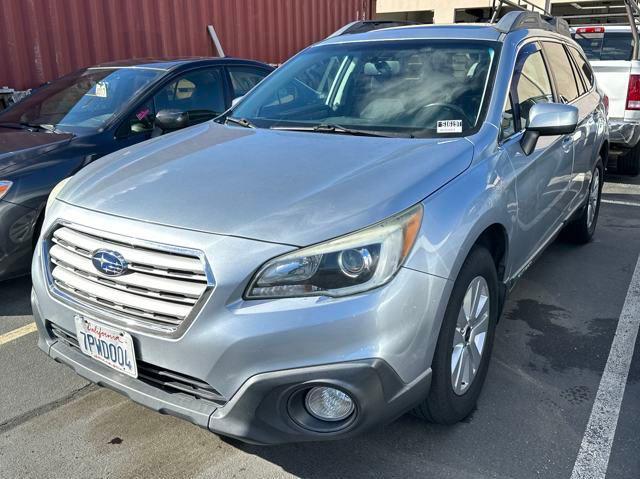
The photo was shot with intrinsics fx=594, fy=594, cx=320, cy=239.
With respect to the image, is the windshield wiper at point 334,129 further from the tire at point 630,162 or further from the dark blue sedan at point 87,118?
the tire at point 630,162

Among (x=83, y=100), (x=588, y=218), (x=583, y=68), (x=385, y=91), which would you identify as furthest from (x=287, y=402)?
(x=583, y=68)

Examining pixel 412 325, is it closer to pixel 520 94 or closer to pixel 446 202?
pixel 446 202

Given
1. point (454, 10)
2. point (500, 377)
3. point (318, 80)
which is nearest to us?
point (500, 377)

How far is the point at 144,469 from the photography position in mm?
2375

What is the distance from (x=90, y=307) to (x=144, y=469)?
69 cm

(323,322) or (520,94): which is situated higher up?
(520,94)

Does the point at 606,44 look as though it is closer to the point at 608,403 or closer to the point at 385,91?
the point at 385,91

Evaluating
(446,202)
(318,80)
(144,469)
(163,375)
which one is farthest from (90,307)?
(318,80)

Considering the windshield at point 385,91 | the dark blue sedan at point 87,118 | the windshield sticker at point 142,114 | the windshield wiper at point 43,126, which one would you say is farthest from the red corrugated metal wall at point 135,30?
the windshield at point 385,91

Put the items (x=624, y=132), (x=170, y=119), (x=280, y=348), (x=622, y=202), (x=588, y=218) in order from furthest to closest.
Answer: (x=624, y=132) → (x=622, y=202) → (x=588, y=218) → (x=170, y=119) → (x=280, y=348)

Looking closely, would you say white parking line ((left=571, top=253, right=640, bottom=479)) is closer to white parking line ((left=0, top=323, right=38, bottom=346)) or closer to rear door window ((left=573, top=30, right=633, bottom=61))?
white parking line ((left=0, top=323, right=38, bottom=346))

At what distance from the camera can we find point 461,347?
2473 millimetres

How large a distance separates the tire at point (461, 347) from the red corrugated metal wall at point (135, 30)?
6.32 metres

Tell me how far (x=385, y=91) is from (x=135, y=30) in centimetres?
580
